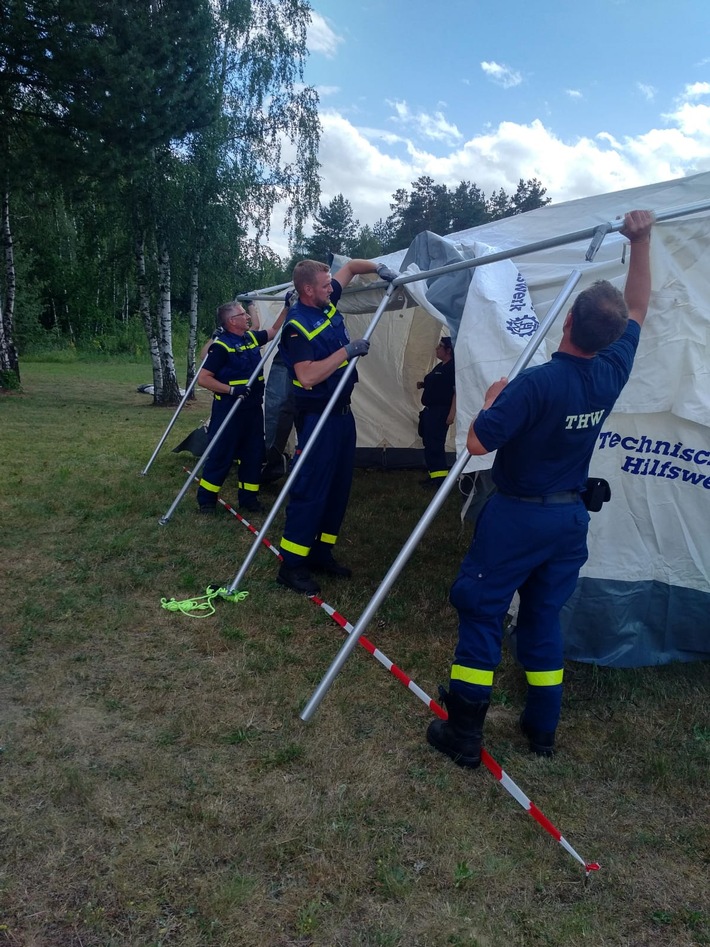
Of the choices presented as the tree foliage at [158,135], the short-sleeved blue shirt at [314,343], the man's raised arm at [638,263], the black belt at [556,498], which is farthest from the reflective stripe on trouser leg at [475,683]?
the tree foliage at [158,135]

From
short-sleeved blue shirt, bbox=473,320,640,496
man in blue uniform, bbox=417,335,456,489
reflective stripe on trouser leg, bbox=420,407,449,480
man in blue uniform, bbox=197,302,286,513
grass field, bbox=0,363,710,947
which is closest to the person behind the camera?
grass field, bbox=0,363,710,947

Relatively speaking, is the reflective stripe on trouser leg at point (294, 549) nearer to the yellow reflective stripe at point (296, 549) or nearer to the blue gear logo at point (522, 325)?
the yellow reflective stripe at point (296, 549)

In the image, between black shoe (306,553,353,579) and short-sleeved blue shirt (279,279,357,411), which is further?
black shoe (306,553,353,579)

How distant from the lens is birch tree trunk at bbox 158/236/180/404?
14.8 meters

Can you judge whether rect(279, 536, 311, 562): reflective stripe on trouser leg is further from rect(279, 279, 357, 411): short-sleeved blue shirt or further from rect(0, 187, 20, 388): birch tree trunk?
rect(0, 187, 20, 388): birch tree trunk

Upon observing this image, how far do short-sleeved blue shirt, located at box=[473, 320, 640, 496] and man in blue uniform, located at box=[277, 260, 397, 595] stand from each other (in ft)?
5.73

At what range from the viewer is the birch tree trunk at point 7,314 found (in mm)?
14672

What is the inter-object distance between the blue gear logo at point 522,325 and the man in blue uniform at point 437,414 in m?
3.50

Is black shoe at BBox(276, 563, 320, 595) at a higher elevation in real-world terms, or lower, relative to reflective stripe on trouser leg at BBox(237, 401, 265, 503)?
lower

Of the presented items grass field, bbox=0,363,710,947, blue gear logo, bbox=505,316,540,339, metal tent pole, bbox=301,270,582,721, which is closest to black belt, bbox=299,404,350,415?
grass field, bbox=0,363,710,947

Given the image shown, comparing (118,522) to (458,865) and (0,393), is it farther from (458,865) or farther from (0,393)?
(0,393)

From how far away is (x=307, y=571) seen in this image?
4.74 meters

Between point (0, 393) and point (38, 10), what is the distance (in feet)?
27.3

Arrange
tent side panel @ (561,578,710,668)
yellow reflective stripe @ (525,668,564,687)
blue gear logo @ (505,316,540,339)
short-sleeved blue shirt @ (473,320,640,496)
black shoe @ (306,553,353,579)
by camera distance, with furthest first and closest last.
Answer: black shoe @ (306,553,353,579) → blue gear logo @ (505,316,540,339) → tent side panel @ (561,578,710,668) → yellow reflective stripe @ (525,668,564,687) → short-sleeved blue shirt @ (473,320,640,496)
